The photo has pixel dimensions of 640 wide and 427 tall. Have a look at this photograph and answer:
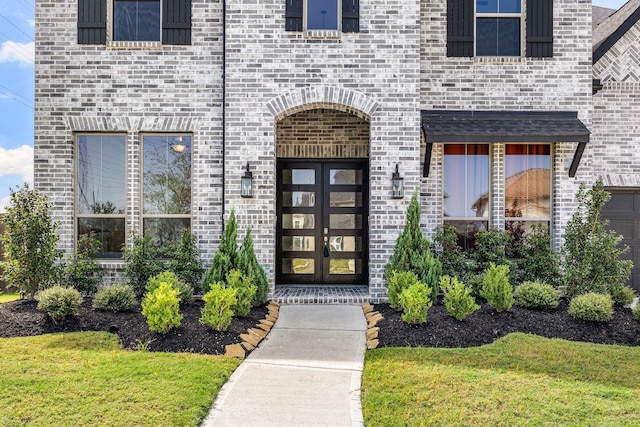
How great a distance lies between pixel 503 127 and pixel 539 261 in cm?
247

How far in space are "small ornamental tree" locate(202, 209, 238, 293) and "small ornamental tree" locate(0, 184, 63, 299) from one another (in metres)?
2.42

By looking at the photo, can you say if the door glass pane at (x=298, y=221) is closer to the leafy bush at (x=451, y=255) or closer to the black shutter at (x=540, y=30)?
the leafy bush at (x=451, y=255)

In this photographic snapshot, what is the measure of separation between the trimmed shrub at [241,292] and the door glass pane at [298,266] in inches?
106

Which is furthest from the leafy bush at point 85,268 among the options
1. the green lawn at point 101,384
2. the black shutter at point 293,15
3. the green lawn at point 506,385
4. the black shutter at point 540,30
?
the black shutter at point 540,30

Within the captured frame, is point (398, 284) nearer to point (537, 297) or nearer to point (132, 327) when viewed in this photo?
point (537, 297)

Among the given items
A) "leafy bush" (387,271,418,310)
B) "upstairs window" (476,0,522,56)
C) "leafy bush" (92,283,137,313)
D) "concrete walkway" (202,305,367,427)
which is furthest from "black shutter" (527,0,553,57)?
"leafy bush" (92,283,137,313)

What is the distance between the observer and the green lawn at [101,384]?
12.1 feet

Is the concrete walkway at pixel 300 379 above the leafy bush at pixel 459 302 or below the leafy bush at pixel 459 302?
below

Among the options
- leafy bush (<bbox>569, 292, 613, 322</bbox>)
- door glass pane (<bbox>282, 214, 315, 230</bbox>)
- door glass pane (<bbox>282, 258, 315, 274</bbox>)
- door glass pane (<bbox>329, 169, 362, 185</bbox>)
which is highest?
door glass pane (<bbox>329, 169, 362, 185</bbox>)

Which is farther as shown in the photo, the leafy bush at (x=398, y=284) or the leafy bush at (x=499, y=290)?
the leafy bush at (x=398, y=284)

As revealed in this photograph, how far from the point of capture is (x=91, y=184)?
851 cm

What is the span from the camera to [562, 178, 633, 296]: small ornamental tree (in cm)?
723

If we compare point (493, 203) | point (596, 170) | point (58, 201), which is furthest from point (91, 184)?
point (596, 170)

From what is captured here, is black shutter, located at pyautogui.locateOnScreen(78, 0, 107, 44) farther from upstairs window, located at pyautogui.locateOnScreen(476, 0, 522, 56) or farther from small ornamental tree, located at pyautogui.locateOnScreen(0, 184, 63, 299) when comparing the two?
upstairs window, located at pyautogui.locateOnScreen(476, 0, 522, 56)
